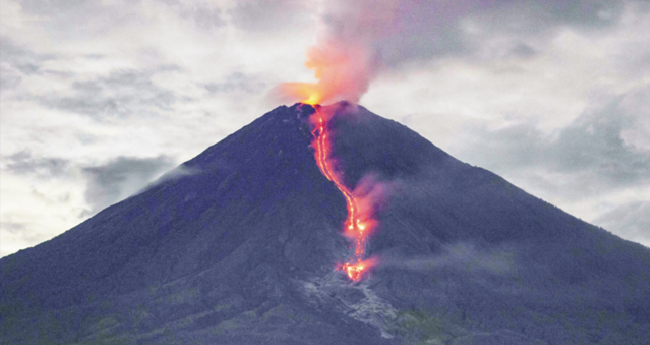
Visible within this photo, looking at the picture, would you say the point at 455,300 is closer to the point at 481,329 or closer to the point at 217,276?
the point at 481,329

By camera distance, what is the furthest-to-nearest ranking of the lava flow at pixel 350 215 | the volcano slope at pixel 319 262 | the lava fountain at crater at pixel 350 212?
the lava fountain at crater at pixel 350 212 → the lava flow at pixel 350 215 → the volcano slope at pixel 319 262

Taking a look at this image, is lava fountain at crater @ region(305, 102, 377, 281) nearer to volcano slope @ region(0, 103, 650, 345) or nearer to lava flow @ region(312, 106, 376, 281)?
lava flow @ region(312, 106, 376, 281)

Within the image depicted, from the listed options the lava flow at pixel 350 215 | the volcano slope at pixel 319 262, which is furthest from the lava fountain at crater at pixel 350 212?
the volcano slope at pixel 319 262

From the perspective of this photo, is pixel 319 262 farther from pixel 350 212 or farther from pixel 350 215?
pixel 350 212

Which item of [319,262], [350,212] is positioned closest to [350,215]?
[350,212]

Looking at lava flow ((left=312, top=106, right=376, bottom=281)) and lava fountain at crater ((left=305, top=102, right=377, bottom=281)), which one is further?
lava fountain at crater ((left=305, top=102, right=377, bottom=281))

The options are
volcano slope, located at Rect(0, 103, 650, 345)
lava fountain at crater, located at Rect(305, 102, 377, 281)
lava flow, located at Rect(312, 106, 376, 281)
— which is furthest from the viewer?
lava fountain at crater, located at Rect(305, 102, 377, 281)

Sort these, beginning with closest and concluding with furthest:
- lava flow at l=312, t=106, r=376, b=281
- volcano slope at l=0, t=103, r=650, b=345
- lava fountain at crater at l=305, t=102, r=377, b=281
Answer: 1. volcano slope at l=0, t=103, r=650, b=345
2. lava flow at l=312, t=106, r=376, b=281
3. lava fountain at crater at l=305, t=102, r=377, b=281

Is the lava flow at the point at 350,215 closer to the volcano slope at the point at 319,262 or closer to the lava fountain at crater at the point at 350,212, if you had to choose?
the lava fountain at crater at the point at 350,212

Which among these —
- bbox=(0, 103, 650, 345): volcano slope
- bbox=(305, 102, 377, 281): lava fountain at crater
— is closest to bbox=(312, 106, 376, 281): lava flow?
bbox=(305, 102, 377, 281): lava fountain at crater
